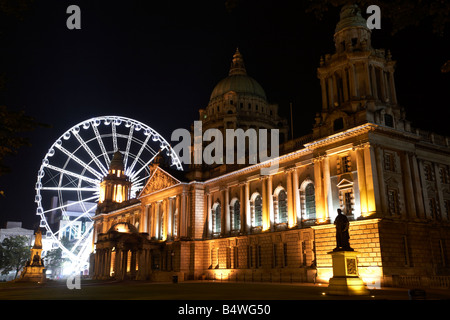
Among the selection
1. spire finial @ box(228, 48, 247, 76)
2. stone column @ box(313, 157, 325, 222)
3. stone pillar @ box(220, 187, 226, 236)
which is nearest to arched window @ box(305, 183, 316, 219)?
stone column @ box(313, 157, 325, 222)

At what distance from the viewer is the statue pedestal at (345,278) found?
2120cm

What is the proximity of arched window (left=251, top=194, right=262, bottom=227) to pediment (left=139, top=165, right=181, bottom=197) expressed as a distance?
12.8m

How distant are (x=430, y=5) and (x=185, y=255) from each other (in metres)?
46.8

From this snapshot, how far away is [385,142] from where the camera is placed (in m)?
37.2

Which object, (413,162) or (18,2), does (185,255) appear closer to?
(413,162)

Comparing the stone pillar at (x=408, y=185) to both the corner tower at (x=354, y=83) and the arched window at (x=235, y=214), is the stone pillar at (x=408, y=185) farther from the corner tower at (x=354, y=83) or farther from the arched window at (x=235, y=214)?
the arched window at (x=235, y=214)

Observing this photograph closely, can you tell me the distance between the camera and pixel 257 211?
49375 millimetres

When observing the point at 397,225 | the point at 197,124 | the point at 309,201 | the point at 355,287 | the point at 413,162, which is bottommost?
the point at 355,287

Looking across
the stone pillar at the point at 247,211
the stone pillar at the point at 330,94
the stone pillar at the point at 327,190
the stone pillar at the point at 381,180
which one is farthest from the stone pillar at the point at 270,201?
the stone pillar at the point at 381,180

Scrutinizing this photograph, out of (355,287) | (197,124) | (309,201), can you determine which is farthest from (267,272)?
(197,124)

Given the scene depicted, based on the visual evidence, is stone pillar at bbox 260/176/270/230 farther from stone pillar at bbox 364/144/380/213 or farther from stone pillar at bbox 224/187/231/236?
stone pillar at bbox 364/144/380/213

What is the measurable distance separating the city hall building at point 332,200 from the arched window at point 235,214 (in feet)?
0.41

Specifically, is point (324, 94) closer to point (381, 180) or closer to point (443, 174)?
point (381, 180)

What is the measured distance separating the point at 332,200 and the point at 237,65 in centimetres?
5050
